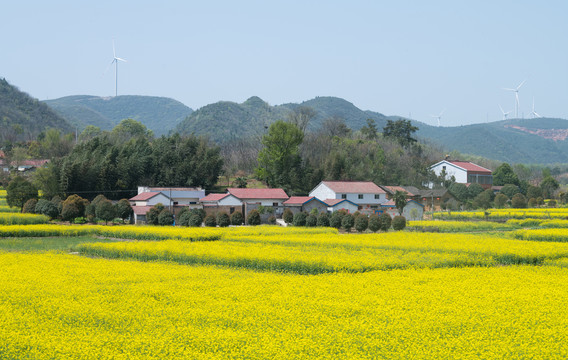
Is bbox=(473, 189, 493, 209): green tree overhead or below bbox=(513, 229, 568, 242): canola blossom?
overhead

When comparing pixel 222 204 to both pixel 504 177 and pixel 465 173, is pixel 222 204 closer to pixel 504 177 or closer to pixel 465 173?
pixel 465 173

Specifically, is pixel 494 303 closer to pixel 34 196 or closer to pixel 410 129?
pixel 34 196

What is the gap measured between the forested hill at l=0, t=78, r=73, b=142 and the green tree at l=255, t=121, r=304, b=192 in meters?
73.7

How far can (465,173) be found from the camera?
90688 millimetres

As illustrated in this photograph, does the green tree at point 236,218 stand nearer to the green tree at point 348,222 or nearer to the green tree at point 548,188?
the green tree at point 348,222

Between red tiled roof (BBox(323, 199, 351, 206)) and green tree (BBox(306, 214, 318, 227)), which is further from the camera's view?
red tiled roof (BBox(323, 199, 351, 206))

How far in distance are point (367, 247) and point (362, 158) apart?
179 feet

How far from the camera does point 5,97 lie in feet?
490

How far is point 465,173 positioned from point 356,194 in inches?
1282

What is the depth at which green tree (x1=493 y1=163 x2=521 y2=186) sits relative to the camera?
93562 mm

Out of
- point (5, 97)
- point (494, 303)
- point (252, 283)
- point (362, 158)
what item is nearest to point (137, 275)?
point (252, 283)

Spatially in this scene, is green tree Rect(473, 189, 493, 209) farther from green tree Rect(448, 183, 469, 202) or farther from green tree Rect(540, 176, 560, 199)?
green tree Rect(540, 176, 560, 199)

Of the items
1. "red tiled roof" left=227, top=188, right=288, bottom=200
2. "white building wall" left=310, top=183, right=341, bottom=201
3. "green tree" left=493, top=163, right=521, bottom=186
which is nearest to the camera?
"red tiled roof" left=227, top=188, right=288, bottom=200

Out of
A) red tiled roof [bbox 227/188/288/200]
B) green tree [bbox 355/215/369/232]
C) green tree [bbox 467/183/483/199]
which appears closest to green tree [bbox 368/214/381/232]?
green tree [bbox 355/215/369/232]
